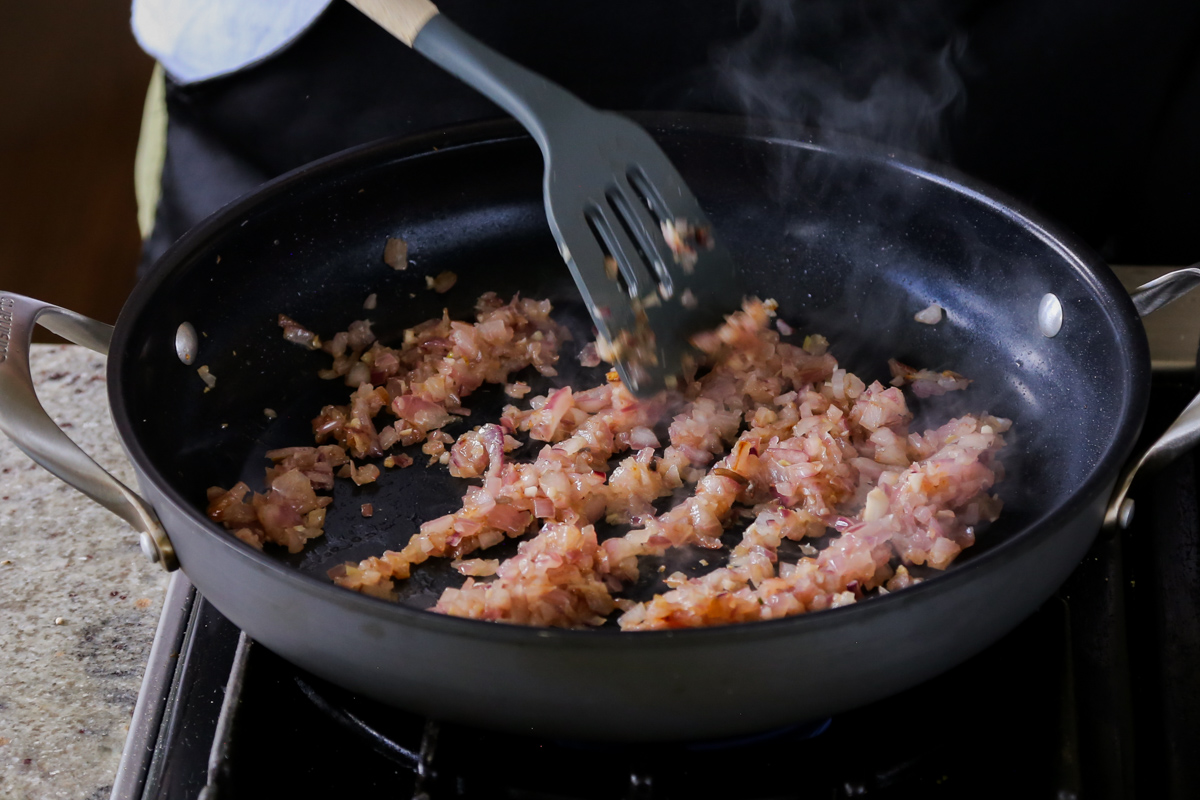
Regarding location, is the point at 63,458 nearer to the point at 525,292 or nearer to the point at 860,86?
the point at 525,292

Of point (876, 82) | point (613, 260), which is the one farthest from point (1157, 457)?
point (876, 82)

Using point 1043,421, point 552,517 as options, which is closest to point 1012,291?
point 1043,421

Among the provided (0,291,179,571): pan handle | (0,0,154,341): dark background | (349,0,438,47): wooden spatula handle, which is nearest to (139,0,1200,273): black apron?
(349,0,438,47): wooden spatula handle

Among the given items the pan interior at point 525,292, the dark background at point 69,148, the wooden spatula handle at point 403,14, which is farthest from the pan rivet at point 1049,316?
the dark background at point 69,148

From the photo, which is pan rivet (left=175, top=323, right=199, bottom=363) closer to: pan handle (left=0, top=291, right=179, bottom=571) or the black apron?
pan handle (left=0, top=291, right=179, bottom=571)

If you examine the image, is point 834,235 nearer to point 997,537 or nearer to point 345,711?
point 997,537
